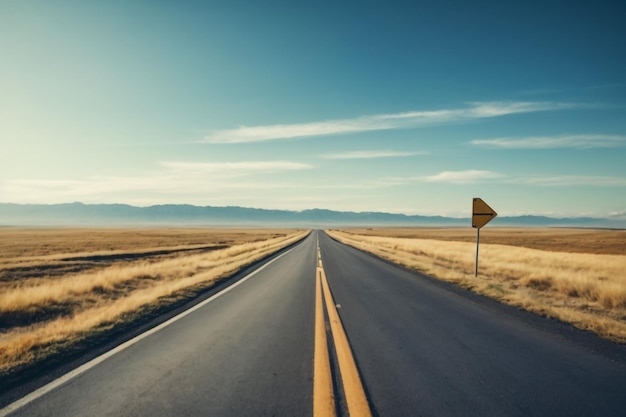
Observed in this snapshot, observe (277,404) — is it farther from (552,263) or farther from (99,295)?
(552,263)

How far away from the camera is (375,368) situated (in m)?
4.77

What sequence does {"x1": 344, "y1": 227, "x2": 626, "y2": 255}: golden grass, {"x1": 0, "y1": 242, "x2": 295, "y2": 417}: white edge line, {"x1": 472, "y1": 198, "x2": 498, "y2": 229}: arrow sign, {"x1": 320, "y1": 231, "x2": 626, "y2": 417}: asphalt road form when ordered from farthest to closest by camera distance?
{"x1": 344, "y1": 227, "x2": 626, "y2": 255}: golden grass, {"x1": 472, "y1": 198, "x2": 498, "y2": 229}: arrow sign, {"x1": 0, "y1": 242, "x2": 295, "y2": 417}: white edge line, {"x1": 320, "y1": 231, "x2": 626, "y2": 417}: asphalt road

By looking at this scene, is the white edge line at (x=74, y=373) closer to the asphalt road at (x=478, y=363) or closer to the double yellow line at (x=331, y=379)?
the double yellow line at (x=331, y=379)

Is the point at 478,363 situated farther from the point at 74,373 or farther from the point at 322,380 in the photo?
the point at 74,373

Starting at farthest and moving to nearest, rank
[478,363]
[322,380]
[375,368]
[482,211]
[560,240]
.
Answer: [560,240], [482,211], [478,363], [375,368], [322,380]

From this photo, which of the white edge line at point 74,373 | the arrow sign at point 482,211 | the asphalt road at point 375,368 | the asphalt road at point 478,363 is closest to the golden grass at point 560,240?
the arrow sign at point 482,211

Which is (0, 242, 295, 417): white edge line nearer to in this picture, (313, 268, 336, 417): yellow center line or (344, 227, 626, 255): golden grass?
(313, 268, 336, 417): yellow center line

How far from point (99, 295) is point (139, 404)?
9.92 meters

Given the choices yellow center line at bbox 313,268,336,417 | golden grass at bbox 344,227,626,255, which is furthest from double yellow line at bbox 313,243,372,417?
golden grass at bbox 344,227,626,255

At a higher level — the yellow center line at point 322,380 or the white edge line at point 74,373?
the yellow center line at point 322,380

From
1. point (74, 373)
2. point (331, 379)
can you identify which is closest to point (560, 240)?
point (331, 379)

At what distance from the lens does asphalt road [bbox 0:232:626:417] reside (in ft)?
12.4

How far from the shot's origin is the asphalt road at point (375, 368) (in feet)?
12.4

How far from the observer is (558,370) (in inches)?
187
